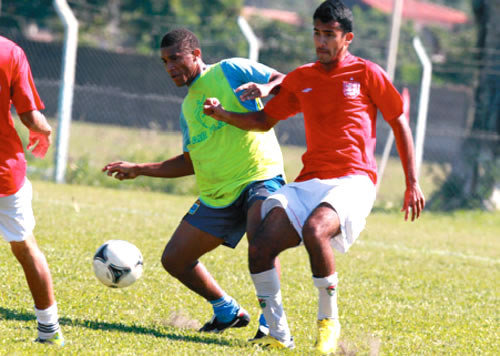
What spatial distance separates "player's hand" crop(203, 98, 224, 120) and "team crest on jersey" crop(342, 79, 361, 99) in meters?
0.75

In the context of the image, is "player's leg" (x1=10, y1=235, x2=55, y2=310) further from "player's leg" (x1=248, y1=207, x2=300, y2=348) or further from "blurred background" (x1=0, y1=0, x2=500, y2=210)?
"blurred background" (x1=0, y1=0, x2=500, y2=210)

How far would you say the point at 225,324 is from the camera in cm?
519

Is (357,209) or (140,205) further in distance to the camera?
(140,205)

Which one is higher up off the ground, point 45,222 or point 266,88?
point 266,88

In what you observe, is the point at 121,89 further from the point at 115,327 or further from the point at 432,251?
the point at 115,327

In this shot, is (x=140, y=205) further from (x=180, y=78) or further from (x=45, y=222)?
(x=180, y=78)

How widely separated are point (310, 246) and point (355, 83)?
3.37 feet

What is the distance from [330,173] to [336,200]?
0.73 feet

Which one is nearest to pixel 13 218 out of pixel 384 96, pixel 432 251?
pixel 384 96

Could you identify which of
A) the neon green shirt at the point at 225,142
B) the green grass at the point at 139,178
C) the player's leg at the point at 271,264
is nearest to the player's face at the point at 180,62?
the neon green shirt at the point at 225,142

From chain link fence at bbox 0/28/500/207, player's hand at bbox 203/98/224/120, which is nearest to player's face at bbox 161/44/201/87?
player's hand at bbox 203/98/224/120

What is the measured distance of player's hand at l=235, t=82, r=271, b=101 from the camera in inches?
196

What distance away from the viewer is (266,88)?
5027 millimetres

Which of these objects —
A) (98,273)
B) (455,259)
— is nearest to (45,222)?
(98,273)
